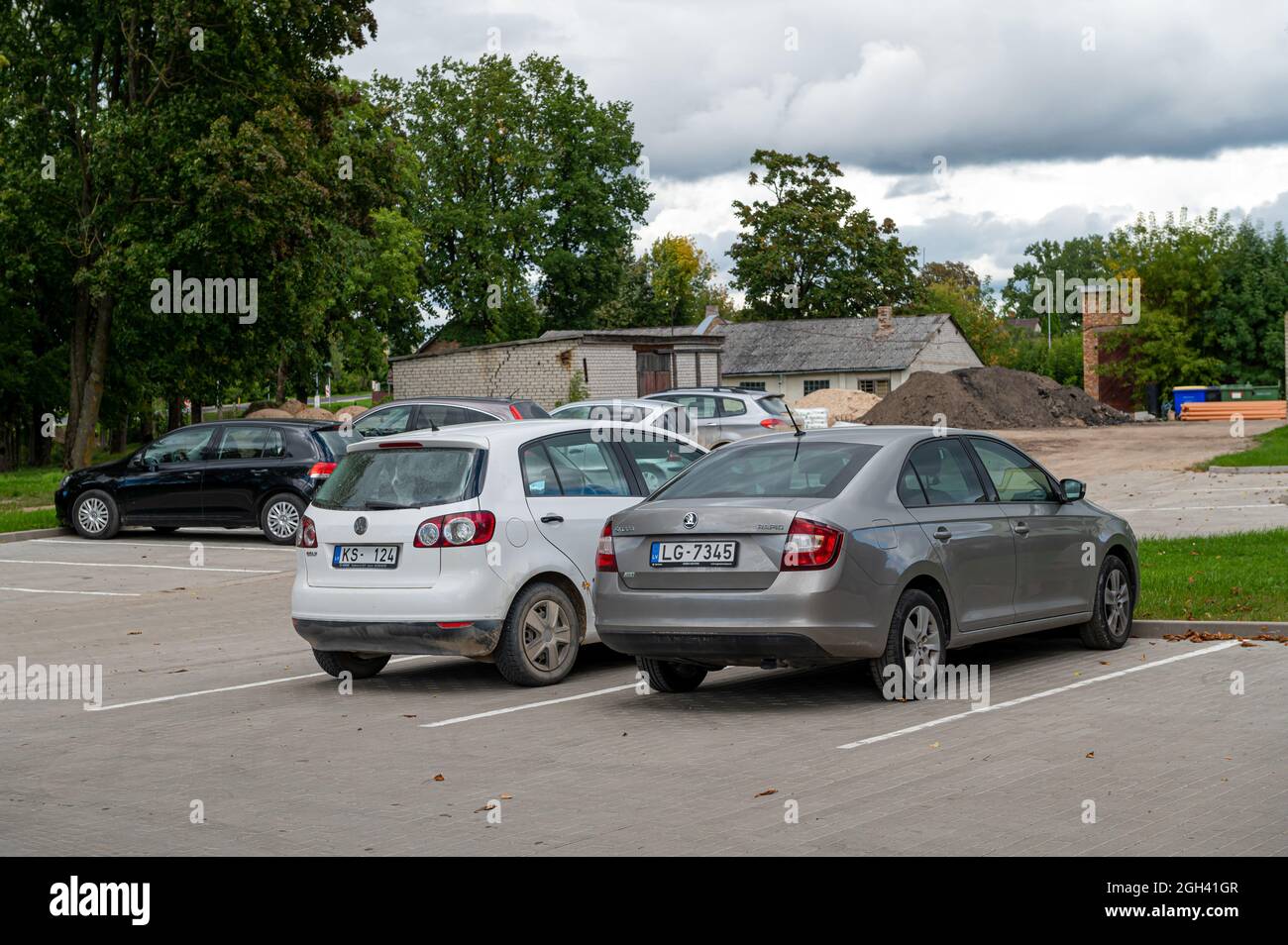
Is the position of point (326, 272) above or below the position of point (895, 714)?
above

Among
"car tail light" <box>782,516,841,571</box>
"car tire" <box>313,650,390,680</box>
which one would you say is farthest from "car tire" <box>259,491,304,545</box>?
"car tail light" <box>782,516,841,571</box>

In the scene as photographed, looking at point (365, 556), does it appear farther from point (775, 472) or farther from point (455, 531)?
point (775, 472)

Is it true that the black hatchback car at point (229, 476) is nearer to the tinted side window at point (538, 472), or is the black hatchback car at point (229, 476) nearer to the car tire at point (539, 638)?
the tinted side window at point (538, 472)

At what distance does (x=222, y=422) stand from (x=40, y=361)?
27.4 meters

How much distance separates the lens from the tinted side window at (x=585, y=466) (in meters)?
10.9

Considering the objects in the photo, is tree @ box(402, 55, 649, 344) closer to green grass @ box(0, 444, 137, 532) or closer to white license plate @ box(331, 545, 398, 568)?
green grass @ box(0, 444, 137, 532)

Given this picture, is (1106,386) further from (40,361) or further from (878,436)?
(878,436)

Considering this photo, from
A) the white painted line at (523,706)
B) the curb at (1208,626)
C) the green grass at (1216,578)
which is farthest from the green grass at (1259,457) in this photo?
the white painted line at (523,706)

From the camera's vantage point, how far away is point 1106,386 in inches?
2955

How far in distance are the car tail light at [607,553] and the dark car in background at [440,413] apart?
44.4ft

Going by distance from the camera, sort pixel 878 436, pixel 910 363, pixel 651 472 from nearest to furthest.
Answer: pixel 878 436, pixel 651 472, pixel 910 363

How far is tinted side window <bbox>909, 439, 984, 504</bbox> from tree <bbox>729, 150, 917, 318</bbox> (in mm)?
84702

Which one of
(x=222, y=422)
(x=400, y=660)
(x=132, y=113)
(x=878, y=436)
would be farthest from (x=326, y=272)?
(x=878, y=436)

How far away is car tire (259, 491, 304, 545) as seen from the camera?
2225 centimetres
